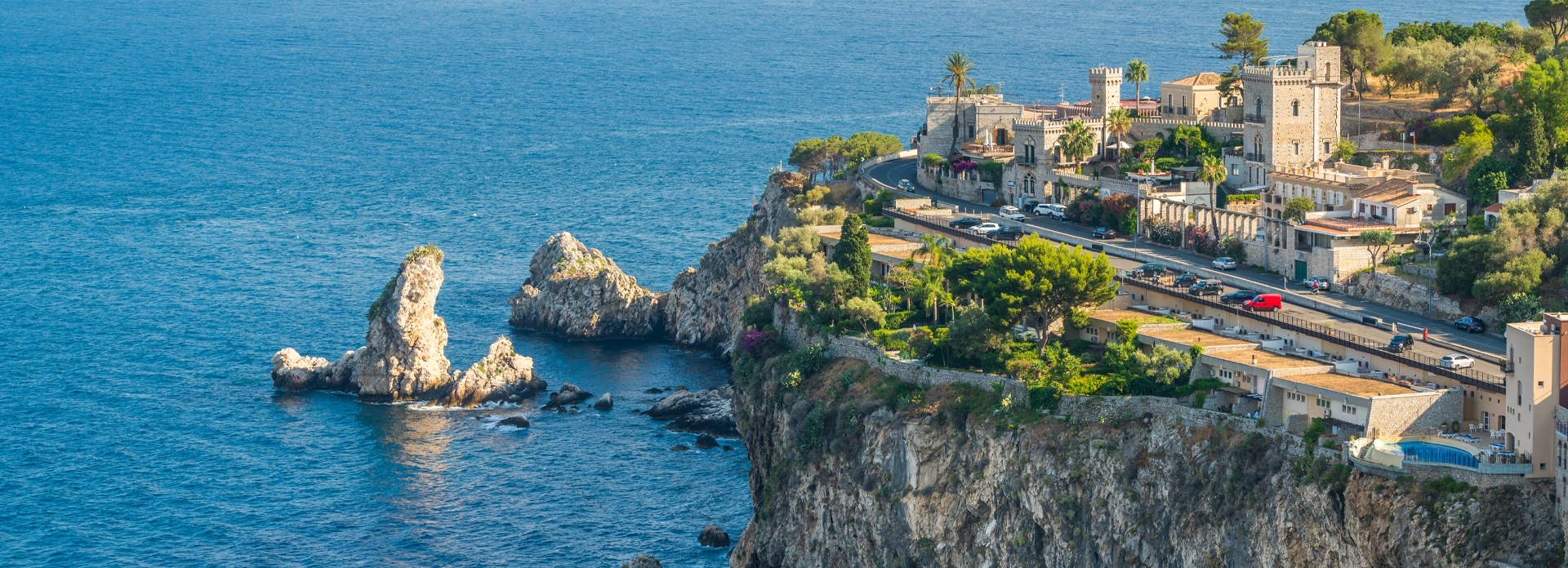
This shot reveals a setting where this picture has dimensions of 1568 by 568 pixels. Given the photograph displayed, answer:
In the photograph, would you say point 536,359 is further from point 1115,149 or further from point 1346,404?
point 1346,404

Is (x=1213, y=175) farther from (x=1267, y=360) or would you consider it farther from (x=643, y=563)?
(x=643, y=563)

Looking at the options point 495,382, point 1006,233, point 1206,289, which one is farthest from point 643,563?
point 495,382

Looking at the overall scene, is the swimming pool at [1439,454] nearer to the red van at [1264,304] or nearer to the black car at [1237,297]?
the red van at [1264,304]

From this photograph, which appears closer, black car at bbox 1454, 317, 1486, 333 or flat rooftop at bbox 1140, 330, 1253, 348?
A: black car at bbox 1454, 317, 1486, 333

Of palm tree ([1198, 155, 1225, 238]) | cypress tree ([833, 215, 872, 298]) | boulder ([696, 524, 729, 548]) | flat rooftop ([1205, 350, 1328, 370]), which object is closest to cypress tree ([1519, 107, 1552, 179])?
palm tree ([1198, 155, 1225, 238])

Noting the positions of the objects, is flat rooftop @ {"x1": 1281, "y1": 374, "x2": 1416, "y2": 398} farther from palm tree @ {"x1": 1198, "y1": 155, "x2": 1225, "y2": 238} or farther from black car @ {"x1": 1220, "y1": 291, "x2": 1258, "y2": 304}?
palm tree @ {"x1": 1198, "y1": 155, "x2": 1225, "y2": 238}

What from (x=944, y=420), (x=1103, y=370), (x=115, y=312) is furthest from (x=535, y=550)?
(x=115, y=312)
